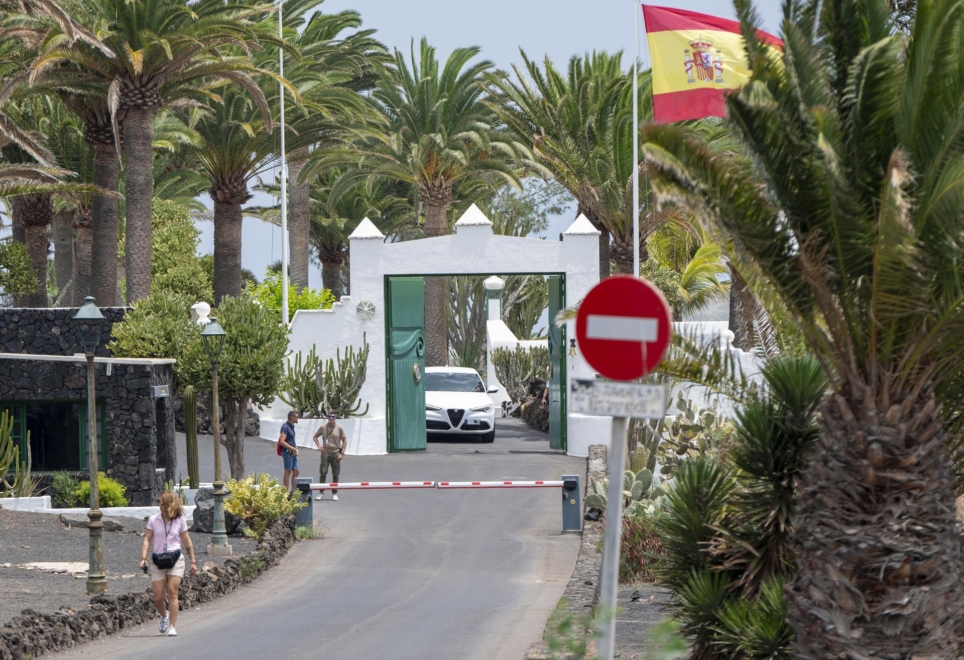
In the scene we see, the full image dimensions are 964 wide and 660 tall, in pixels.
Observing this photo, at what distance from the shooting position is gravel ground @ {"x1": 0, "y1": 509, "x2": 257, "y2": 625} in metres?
14.1

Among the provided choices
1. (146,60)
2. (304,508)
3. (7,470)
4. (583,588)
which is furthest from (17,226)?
(583,588)

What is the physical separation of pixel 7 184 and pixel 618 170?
13.5m

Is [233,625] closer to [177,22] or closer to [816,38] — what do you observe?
[816,38]

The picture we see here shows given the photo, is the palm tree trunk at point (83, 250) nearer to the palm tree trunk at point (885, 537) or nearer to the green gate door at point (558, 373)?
the green gate door at point (558, 373)

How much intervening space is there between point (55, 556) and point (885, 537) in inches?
497

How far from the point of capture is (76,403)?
2547 centimetres

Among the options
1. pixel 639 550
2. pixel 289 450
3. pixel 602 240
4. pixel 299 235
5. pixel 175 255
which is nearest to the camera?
pixel 639 550

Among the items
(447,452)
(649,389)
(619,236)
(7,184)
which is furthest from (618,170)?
(649,389)

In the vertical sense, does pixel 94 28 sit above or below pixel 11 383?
above

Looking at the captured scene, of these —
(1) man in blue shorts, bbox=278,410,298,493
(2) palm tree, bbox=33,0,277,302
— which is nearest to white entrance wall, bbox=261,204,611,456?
(2) palm tree, bbox=33,0,277,302

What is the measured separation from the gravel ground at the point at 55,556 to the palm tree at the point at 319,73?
17300 mm

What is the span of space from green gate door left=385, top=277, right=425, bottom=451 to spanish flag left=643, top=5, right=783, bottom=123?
27.7 ft

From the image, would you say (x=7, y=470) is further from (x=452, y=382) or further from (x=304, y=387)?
(x=452, y=382)

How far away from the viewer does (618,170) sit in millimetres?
30453
